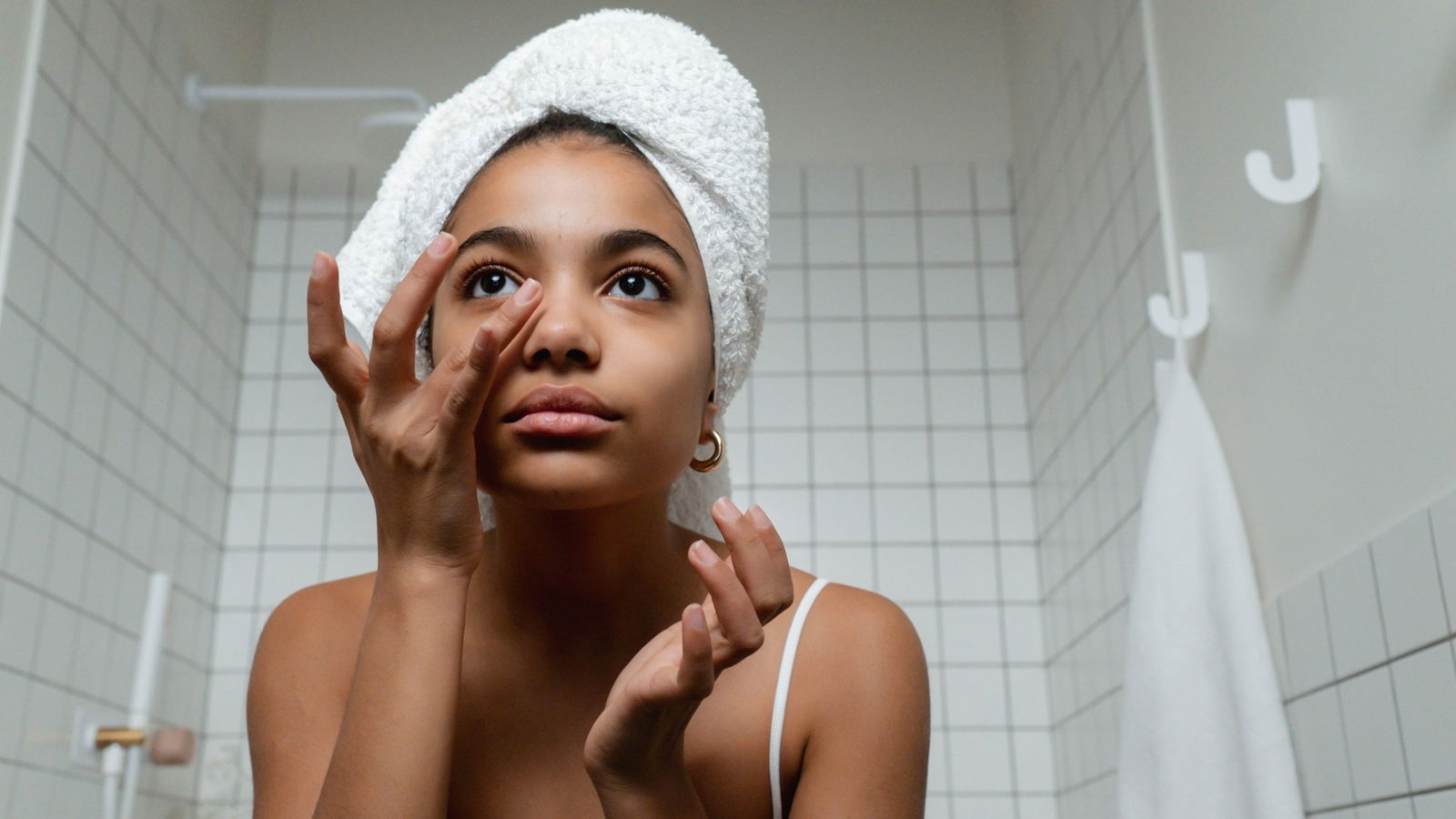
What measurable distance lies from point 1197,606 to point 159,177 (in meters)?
1.71

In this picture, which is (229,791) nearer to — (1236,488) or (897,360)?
(897,360)

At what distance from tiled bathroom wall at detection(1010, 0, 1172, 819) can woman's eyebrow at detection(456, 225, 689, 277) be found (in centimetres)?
113

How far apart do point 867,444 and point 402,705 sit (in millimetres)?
1903

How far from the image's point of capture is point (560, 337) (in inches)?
24.1

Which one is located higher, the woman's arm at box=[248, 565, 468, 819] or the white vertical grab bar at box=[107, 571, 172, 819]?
the white vertical grab bar at box=[107, 571, 172, 819]

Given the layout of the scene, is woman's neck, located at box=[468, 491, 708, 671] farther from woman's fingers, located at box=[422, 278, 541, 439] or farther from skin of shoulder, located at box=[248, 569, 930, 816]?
woman's fingers, located at box=[422, 278, 541, 439]

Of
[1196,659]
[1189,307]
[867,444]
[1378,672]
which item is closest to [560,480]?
[1378,672]

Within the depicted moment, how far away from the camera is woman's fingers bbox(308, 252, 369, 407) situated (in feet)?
1.89

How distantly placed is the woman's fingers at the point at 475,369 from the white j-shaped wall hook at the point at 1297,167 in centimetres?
84

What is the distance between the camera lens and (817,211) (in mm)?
2590

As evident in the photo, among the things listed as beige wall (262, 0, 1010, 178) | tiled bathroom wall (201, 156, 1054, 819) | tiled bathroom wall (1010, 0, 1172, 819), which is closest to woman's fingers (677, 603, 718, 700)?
tiled bathroom wall (1010, 0, 1172, 819)

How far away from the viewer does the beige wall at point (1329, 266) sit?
39.4 inches

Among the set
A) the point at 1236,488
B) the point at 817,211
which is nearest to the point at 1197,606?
the point at 1236,488

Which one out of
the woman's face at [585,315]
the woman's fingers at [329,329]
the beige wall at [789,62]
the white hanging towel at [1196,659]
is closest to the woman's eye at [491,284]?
the woman's face at [585,315]
